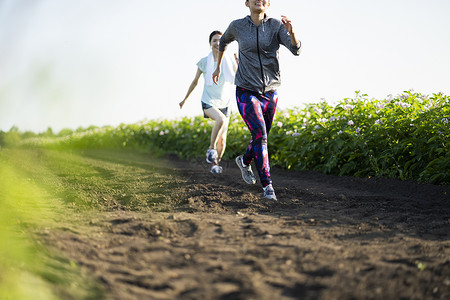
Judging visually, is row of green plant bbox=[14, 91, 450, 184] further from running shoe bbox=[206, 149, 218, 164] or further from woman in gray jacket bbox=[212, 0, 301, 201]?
woman in gray jacket bbox=[212, 0, 301, 201]

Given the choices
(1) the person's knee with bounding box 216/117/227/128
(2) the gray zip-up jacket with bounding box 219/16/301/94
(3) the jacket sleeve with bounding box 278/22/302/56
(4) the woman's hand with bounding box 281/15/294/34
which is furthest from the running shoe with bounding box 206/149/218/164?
(4) the woman's hand with bounding box 281/15/294/34

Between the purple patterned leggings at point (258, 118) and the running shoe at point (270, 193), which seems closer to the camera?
the purple patterned leggings at point (258, 118)

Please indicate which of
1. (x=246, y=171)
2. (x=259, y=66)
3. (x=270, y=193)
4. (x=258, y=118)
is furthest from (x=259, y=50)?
(x=246, y=171)

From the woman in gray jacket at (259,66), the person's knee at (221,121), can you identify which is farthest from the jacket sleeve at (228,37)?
the person's knee at (221,121)

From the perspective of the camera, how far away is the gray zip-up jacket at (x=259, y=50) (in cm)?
475

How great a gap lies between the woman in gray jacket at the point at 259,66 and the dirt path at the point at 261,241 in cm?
74

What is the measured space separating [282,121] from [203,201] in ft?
14.0

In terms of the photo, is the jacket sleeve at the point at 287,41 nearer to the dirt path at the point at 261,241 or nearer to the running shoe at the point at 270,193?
the running shoe at the point at 270,193

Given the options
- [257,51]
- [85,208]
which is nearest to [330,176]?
[257,51]

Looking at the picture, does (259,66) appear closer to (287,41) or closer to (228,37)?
(287,41)

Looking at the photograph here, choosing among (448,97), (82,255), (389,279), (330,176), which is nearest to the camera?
(389,279)

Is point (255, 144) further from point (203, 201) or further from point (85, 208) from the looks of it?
point (85, 208)

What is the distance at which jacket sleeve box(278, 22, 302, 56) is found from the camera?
4629 millimetres

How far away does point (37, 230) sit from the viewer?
126 inches
